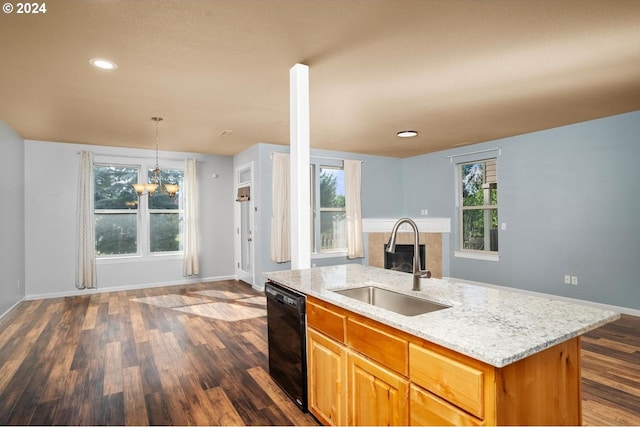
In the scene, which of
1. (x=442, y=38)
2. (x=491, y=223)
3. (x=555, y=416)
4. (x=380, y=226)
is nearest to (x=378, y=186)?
(x=380, y=226)

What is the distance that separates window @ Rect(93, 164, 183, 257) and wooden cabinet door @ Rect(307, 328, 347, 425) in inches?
204

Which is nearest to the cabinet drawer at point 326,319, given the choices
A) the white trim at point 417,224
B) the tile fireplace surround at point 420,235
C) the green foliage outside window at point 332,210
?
the green foliage outside window at point 332,210

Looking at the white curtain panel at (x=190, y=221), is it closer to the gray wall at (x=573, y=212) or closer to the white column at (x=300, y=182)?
the white column at (x=300, y=182)

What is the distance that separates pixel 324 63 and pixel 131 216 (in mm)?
5094

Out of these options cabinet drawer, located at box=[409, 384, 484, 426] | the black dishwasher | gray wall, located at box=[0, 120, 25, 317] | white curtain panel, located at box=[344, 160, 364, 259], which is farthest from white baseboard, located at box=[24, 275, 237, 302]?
cabinet drawer, located at box=[409, 384, 484, 426]

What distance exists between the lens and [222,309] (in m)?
4.79

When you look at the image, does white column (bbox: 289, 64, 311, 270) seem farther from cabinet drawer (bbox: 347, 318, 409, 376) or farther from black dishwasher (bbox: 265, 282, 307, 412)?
cabinet drawer (bbox: 347, 318, 409, 376)

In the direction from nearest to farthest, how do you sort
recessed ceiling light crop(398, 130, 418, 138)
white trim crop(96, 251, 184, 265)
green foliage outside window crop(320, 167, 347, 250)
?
1. recessed ceiling light crop(398, 130, 418, 138)
2. white trim crop(96, 251, 184, 265)
3. green foliage outside window crop(320, 167, 347, 250)

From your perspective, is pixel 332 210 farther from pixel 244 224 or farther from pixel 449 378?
pixel 449 378

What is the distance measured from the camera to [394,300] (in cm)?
219

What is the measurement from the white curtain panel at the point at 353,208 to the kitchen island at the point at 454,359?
4.60 m

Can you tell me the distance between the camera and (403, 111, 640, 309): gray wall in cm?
429

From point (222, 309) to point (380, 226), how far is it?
3.57 m

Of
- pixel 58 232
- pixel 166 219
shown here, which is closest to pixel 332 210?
pixel 166 219
